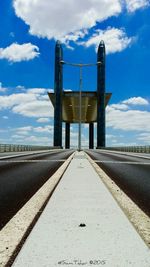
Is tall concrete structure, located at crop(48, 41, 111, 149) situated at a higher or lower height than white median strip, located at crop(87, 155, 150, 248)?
higher

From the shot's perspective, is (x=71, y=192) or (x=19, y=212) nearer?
(x=19, y=212)

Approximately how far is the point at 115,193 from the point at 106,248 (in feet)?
12.0

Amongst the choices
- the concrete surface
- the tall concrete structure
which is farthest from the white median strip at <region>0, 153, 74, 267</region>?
the tall concrete structure

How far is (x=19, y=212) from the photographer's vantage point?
5.30 m

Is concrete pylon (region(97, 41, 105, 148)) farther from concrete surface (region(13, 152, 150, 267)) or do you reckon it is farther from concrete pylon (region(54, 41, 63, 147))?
concrete surface (region(13, 152, 150, 267))

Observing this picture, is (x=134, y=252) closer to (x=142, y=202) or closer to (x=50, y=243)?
(x=50, y=243)

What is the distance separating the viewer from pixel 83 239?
372 centimetres

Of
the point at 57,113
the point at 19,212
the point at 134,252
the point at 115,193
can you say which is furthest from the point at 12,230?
the point at 57,113

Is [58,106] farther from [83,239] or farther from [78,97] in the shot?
[83,239]

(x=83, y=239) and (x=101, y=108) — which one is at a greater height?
(x=101, y=108)

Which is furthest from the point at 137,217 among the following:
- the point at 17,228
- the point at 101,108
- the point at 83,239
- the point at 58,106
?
the point at 58,106

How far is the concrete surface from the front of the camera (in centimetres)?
310

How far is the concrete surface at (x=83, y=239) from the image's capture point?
3101 millimetres

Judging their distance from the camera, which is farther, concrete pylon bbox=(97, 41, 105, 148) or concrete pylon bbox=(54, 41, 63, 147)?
concrete pylon bbox=(54, 41, 63, 147)
